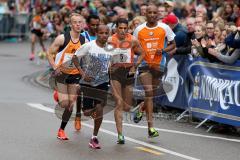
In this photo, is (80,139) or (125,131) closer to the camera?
(80,139)

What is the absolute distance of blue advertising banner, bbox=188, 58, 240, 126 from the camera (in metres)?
12.8

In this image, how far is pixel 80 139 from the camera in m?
12.1

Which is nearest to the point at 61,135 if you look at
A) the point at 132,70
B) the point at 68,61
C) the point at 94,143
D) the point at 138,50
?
the point at 94,143

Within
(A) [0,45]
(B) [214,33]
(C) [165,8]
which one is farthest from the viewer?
(A) [0,45]

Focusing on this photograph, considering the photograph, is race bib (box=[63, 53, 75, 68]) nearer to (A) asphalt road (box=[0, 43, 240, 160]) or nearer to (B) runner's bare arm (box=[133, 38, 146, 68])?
(B) runner's bare arm (box=[133, 38, 146, 68])

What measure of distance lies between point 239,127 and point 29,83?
7.98m

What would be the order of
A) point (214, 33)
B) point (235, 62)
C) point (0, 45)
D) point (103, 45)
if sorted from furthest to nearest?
point (0, 45), point (214, 33), point (235, 62), point (103, 45)

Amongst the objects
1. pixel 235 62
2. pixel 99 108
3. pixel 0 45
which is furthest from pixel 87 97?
pixel 0 45

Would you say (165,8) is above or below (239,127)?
above

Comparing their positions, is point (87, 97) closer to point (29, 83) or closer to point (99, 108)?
point (99, 108)

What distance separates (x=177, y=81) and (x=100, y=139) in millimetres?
3085

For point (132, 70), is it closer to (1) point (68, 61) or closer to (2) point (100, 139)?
(1) point (68, 61)

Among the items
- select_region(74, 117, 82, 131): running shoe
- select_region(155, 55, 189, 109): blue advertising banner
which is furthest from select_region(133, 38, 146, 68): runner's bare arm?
select_region(155, 55, 189, 109): blue advertising banner

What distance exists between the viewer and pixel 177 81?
48.3 feet
